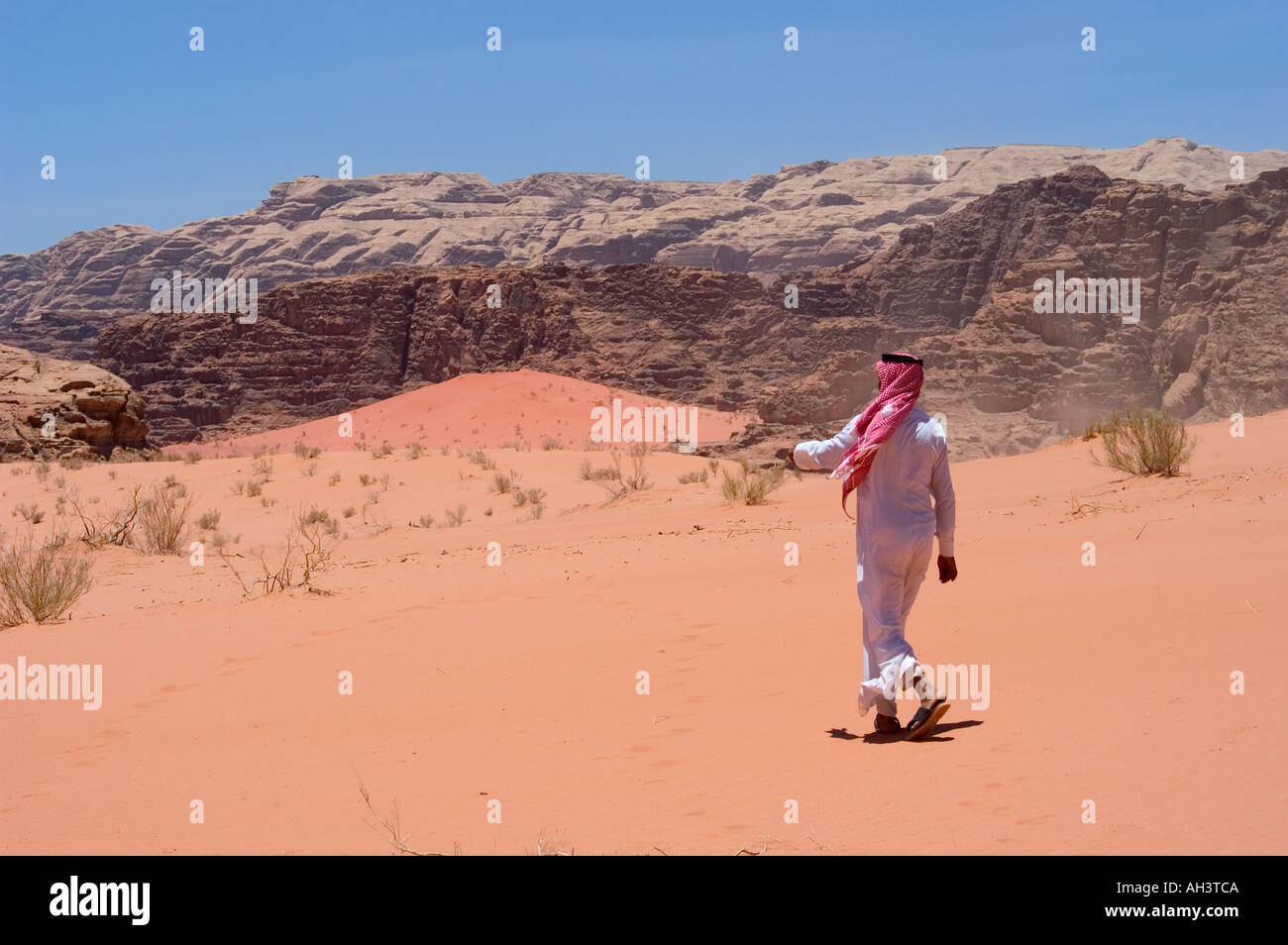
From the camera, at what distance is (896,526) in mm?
5754

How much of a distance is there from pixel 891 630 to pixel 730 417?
50117 millimetres

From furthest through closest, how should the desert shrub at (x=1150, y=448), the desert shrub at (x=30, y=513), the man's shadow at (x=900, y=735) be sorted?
the desert shrub at (x=30, y=513) → the desert shrub at (x=1150, y=448) → the man's shadow at (x=900, y=735)

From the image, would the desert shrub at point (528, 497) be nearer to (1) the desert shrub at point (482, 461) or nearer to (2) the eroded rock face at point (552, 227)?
(1) the desert shrub at point (482, 461)

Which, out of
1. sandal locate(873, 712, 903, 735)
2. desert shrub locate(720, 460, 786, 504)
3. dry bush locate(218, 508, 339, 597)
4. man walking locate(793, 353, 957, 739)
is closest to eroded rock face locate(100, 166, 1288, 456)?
desert shrub locate(720, 460, 786, 504)

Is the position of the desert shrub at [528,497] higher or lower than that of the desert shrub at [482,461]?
lower

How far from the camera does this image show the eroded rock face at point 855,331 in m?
39.8

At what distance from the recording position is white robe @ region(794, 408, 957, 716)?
574cm

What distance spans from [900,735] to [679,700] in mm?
1575

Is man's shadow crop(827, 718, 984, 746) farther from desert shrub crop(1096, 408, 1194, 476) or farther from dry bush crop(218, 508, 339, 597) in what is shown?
desert shrub crop(1096, 408, 1194, 476)

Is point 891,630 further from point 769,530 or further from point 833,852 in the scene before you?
point 769,530

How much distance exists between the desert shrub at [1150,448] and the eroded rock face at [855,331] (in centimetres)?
1950

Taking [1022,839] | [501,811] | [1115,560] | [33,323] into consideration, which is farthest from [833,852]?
[33,323]

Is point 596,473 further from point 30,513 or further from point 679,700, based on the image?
point 679,700

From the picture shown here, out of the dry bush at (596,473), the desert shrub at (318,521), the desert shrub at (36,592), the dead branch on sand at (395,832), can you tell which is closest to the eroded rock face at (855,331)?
the dry bush at (596,473)
